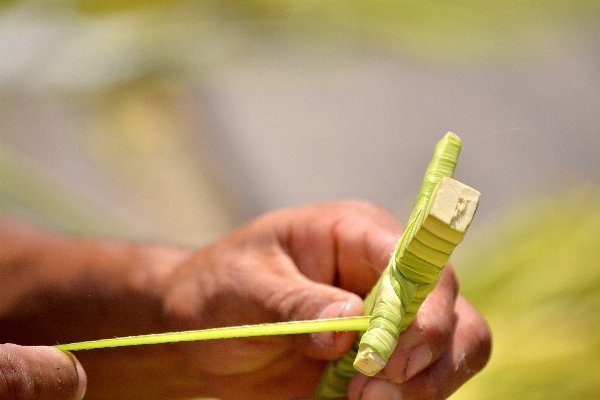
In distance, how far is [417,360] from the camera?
380 millimetres

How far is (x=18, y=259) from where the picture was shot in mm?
633

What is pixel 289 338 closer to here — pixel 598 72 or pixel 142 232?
pixel 142 232

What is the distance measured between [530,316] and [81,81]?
696 mm

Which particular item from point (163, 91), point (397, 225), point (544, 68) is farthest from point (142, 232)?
point (544, 68)

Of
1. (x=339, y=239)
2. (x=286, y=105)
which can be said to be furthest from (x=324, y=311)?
(x=286, y=105)

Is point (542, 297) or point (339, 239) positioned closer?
point (339, 239)

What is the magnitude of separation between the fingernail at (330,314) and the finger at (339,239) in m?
0.10

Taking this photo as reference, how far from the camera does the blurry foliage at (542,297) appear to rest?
64cm

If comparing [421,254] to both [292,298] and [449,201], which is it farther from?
[292,298]

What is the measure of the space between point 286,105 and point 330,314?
717mm

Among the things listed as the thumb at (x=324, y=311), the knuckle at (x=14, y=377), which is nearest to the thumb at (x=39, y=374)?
the knuckle at (x=14, y=377)

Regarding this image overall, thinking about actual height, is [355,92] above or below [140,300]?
above

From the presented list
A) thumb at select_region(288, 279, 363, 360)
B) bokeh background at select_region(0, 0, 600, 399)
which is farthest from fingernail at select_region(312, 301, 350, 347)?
bokeh background at select_region(0, 0, 600, 399)

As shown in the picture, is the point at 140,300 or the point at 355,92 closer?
the point at 140,300
